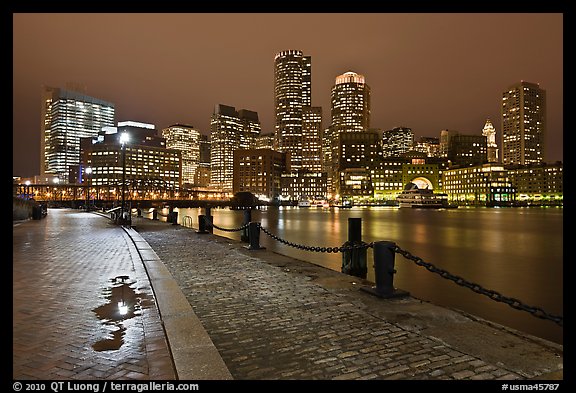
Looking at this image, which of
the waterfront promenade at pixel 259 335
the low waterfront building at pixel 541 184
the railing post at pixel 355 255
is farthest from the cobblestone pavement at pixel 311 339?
the low waterfront building at pixel 541 184

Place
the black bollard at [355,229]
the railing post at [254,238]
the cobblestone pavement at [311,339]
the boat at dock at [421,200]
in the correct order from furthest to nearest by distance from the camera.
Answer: the boat at dock at [421,200], the railing post at [254,238], the black bollard at [355,229], the cobblestone pavement at [311,339]

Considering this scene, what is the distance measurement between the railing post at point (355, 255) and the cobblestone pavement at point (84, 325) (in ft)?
18.4

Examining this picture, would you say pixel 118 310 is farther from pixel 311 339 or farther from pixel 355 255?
pixel 355 255

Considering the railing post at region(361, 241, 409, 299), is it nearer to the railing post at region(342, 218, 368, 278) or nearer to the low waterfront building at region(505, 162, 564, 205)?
the railing post at region(342, 218, 368, 278)

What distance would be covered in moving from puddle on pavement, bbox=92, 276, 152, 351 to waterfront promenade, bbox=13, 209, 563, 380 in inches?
3.2

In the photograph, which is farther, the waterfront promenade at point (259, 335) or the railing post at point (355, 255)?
the railing post at point (355, 255)

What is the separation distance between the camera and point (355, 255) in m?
11.9

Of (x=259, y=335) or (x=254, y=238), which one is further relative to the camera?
(x=254, y=238)

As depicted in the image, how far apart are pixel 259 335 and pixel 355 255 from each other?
6681 millimetres

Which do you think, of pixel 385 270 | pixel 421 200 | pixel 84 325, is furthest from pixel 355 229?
pixel 421 200

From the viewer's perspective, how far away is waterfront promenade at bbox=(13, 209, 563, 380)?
177 inches

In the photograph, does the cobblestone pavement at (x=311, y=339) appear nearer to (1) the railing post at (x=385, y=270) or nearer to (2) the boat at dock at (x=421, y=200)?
(1) the railing post at (x=385, y=270)

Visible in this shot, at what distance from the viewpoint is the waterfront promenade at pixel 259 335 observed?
4500 millimetres
